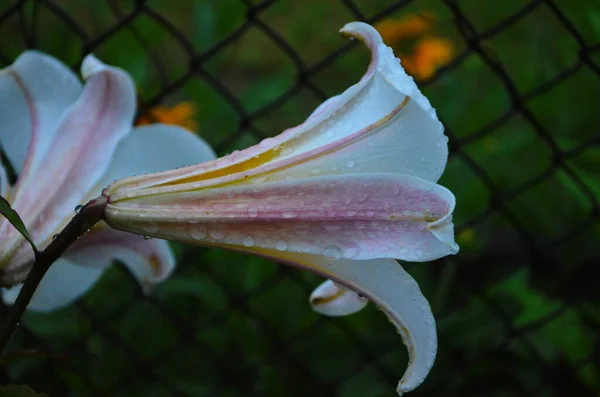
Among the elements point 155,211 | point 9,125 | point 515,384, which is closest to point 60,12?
point 9,125

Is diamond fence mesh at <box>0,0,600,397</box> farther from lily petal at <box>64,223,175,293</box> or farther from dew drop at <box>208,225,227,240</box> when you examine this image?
dew drop at <box>208,225,227,240</box>

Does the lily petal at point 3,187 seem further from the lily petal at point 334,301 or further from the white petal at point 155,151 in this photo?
the lily petal at point 334,301

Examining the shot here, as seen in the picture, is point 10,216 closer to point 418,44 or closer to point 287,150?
point 287,150

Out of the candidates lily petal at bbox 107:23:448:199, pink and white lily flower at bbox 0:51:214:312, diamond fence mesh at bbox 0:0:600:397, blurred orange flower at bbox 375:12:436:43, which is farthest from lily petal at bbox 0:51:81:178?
blurred orange flower at bbox 375:12:436:43

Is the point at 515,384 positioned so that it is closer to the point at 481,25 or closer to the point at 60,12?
the point at 60,12

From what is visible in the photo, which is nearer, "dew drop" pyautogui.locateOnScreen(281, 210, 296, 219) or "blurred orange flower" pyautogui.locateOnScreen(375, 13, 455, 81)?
"dew drop" pyautogui.locateOnScreen(281, 210, 296, 219)

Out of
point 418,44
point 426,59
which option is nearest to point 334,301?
point 426,59

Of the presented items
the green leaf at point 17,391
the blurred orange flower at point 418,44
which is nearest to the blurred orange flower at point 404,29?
the blurred orange flower at point 418,44
